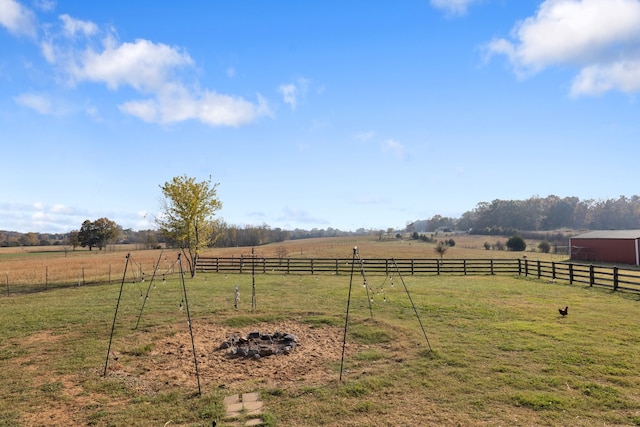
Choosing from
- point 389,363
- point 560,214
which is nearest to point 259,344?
point 389,363

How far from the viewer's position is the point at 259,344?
9.91m

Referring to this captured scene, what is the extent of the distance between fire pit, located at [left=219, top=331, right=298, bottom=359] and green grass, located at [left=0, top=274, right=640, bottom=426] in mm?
1557

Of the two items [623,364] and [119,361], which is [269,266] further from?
[623,364]

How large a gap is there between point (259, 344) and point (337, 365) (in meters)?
2.46

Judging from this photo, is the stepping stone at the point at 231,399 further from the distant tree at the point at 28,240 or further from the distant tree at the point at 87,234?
the distant tree at the point at 28,240

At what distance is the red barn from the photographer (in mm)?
33594

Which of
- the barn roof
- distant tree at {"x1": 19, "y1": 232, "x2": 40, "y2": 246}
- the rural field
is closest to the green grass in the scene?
the rural field

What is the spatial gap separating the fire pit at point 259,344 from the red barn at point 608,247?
119 feet

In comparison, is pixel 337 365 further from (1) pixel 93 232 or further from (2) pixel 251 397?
(1) pixel 93 232

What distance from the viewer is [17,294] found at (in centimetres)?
2111

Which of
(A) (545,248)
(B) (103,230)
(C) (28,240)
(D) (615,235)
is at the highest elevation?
(B) (103,230)

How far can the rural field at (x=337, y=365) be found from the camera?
6188 millimetres

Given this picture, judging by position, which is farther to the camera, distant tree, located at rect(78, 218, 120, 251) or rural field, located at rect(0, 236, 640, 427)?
distant tree, located at rect(78, 218, 120, 251)

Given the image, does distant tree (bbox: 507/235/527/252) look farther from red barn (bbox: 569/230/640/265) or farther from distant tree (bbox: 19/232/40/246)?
distant tree (bbox: 19/232/40/246)
